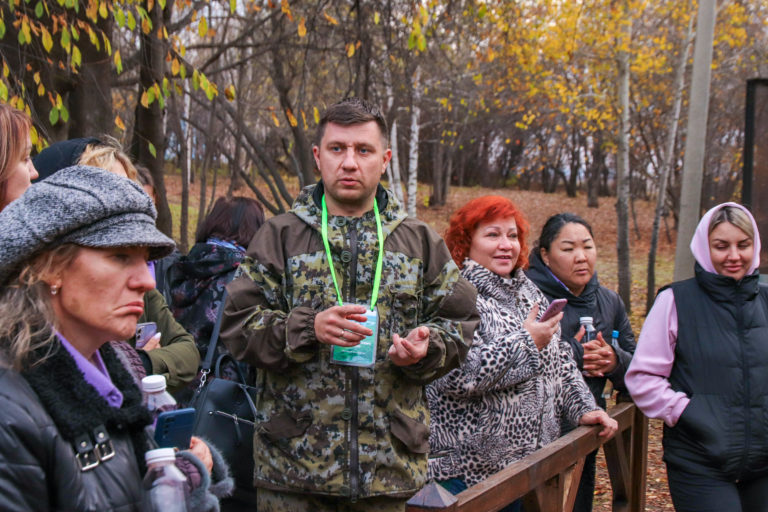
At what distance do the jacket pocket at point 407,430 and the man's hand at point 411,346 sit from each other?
0.74ft

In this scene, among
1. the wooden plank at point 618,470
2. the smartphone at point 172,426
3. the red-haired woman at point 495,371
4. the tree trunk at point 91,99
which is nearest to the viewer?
the smartphone at point 172,426

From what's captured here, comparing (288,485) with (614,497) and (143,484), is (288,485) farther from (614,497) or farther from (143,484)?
(614,497)

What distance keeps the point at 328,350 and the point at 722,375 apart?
1947 millimetres

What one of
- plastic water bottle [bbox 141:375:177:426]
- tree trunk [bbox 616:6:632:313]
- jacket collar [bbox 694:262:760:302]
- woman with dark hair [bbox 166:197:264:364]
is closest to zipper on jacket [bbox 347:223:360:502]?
plastic water bottle [bbox 141:375:177:426]

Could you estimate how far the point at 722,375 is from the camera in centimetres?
334

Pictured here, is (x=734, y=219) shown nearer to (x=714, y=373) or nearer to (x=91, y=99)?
(x=714, y=373)

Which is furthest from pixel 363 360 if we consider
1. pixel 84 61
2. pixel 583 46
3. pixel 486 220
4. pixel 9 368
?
pixel 583 46

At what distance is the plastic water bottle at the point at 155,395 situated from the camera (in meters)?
1.71

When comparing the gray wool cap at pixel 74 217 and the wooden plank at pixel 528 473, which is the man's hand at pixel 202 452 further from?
the wooden plank at pixel 528 473

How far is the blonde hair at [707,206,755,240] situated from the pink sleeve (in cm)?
40

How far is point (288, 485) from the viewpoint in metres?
2.42

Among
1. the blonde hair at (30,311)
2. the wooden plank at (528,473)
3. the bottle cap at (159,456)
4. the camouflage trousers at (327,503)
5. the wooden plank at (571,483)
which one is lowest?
the wooden plank at (571,483)

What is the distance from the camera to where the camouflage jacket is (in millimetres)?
2367

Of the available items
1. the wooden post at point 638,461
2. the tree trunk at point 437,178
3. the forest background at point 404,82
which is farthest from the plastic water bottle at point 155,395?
the tree trunk at point 437,178
